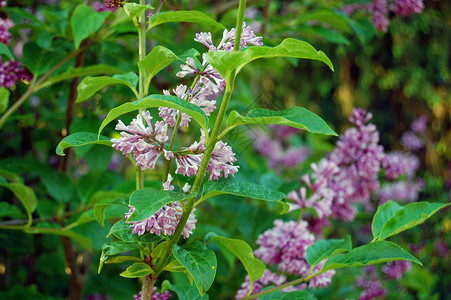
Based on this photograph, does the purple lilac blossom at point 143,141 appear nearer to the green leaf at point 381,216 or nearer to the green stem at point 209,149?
the green stem at point 209,149

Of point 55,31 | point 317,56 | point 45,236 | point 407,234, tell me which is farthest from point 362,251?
point 407,234

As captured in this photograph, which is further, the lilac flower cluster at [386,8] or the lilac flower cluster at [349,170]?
the lilac flower cluster at [386,8]

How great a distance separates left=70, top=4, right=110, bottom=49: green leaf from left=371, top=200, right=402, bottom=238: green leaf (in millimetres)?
572

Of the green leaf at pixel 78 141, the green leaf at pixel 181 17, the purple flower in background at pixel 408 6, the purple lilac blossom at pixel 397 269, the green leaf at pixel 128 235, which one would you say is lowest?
the purple lilac blossom at pixel 397 269

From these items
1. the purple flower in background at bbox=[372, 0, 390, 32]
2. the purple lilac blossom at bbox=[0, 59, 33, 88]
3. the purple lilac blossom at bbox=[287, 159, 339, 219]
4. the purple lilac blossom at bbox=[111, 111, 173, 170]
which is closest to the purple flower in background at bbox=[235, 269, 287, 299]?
the purple lilac blossom at bbox=[287, 159, 339, 219]

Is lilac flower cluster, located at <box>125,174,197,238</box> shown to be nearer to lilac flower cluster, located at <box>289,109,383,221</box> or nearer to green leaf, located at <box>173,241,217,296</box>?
green leaf, located at <box>173,241,217,296</box>

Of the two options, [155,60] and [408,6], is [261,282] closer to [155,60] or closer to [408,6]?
[155,60]

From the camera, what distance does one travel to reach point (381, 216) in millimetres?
765

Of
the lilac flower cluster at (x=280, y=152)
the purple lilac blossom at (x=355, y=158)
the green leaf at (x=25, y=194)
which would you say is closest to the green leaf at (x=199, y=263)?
the green leaf at (x=25, y=194)

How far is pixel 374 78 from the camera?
14.1 feet

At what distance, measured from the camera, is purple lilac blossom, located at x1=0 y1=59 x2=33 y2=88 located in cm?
96

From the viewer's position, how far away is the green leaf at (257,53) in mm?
495

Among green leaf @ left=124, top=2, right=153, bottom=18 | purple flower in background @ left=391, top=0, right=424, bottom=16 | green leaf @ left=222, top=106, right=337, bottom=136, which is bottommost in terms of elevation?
purple flower in background @ left=391, top=0, right=424, bottom=16

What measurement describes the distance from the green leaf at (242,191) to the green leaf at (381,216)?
0.82 ft
